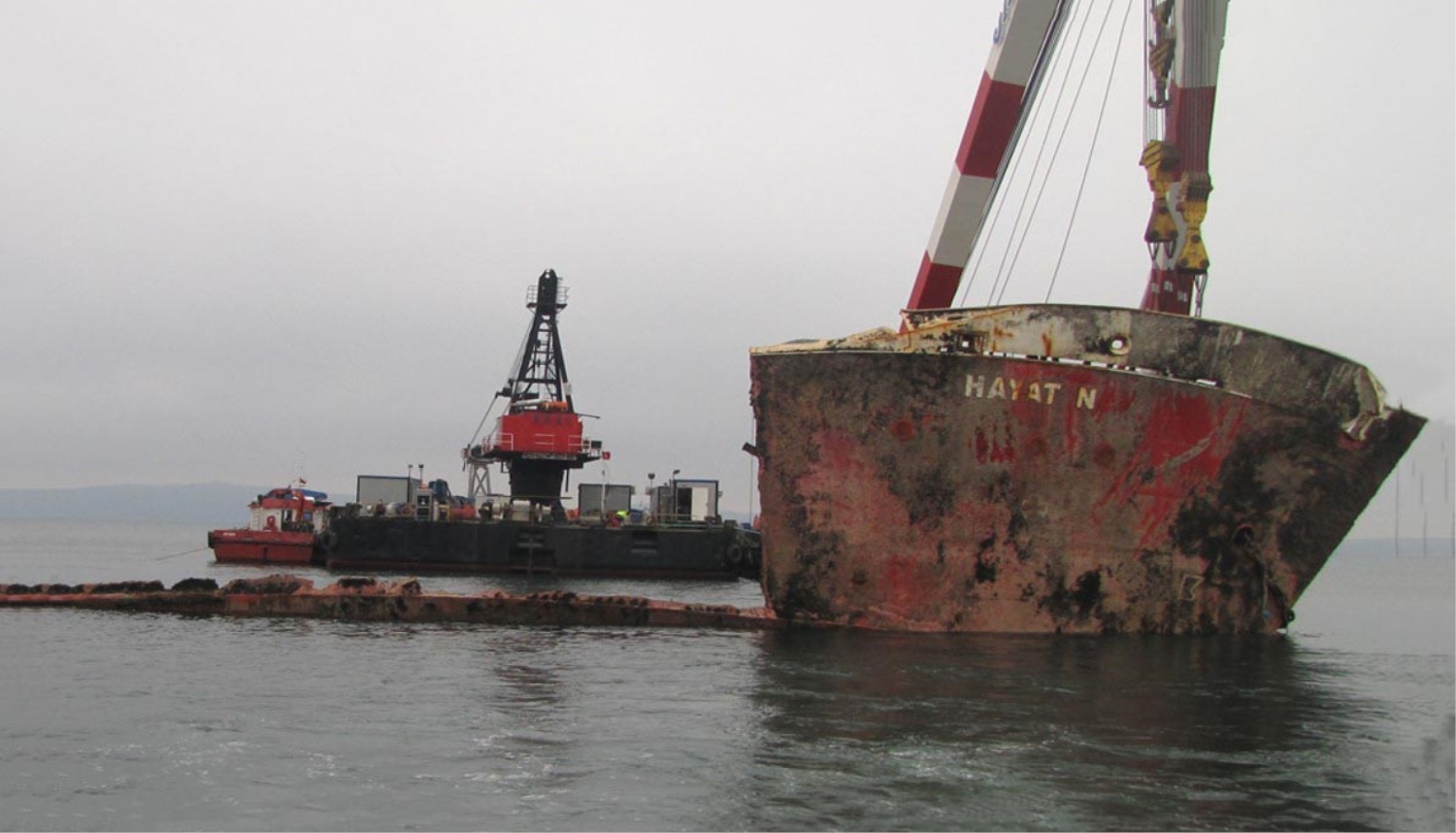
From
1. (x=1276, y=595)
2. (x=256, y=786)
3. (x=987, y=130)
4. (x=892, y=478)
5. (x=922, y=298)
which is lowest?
(x=256, y=786)

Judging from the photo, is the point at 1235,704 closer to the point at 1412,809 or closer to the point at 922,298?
the point at 1412,809

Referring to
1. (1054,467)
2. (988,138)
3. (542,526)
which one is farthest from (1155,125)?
(542,526)

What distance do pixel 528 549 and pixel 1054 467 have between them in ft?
87.6

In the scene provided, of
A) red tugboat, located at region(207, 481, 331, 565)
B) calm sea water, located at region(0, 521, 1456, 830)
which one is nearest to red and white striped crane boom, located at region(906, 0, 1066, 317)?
calm sea water, located at region(0, 521, 1456, 830)

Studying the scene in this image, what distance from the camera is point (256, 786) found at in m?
7.91

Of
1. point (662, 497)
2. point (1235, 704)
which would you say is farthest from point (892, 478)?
point (662, 497)

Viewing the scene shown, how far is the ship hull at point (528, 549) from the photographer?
3816 centimetres

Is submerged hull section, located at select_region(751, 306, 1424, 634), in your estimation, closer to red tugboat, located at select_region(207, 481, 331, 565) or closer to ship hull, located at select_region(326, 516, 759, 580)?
ship hull, located at select_region(326, 516, 759, 580)

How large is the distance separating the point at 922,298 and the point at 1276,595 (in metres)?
13.0

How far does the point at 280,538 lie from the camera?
41781mm

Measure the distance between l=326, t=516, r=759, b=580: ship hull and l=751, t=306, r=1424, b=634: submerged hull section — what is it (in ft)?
80.7

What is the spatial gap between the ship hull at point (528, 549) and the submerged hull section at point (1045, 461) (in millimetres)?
24607

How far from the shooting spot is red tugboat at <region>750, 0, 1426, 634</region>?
13633 mm

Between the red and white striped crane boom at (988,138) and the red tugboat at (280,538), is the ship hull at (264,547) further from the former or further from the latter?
the red and white striped crane boom at (988,138)
